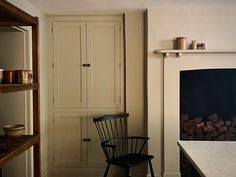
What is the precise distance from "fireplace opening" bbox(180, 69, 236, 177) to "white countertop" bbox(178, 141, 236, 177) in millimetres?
1475

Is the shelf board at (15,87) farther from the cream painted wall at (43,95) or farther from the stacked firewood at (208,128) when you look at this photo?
the stacked firewood at (208,128)

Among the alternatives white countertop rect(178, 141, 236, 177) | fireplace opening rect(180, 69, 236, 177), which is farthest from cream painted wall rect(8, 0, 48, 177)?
white countertop rect(178, 141, 236, 177)

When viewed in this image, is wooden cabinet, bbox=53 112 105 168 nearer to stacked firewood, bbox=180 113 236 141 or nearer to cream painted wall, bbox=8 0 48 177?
cream painted wall, bbox=8 0 48 177

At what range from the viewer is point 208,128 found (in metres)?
3.71

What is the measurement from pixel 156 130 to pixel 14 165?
173 centimetres

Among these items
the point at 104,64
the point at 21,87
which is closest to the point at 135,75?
the point at 104,64

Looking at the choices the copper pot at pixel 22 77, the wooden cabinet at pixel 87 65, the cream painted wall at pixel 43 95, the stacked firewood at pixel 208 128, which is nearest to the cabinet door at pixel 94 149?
the wooden cabinet at pixel 87 65

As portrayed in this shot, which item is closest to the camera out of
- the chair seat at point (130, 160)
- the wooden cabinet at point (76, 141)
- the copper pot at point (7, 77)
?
the copper pot at point (7, 77)

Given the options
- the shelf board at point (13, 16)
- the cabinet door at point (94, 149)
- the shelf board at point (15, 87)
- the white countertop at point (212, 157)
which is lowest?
the cabinet door at point (94, 149)

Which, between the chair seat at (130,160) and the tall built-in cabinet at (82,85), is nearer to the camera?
the chair seat at (130,160)

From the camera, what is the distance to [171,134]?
3.45 m

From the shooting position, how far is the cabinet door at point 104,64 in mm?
3656

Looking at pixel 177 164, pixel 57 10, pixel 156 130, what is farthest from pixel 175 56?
pixel 57 10

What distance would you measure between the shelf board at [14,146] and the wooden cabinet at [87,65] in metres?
1.60
